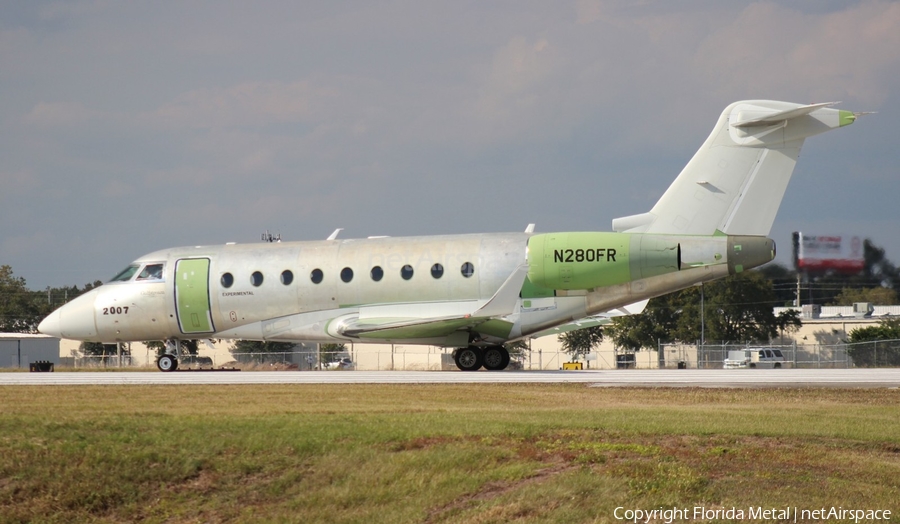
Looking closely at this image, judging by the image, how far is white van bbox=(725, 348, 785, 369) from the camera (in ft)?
176

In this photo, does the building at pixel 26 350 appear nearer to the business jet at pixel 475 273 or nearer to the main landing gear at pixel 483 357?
the business jet at pixel 475 273

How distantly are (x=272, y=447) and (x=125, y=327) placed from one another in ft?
72.8

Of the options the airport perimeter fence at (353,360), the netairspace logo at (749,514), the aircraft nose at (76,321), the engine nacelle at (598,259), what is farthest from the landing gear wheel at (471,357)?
the airport perimeter fence at (353,360)

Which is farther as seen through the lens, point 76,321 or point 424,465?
point 76,321

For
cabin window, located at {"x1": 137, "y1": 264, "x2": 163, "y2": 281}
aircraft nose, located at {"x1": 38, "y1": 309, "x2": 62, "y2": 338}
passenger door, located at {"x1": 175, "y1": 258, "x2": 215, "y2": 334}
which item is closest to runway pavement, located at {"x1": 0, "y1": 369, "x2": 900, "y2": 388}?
passenger door, located at {"x1": 175, "y1": 258, "x2": 215, "y2": 334}

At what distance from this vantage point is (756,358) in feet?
189

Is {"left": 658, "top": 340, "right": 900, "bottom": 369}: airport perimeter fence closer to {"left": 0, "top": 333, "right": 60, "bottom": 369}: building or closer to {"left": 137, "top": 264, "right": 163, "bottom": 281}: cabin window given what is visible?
{"left": 137, "top": 264, "right": 163, "bottom": 281}: cabin window

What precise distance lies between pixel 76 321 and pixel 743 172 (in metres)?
21.7

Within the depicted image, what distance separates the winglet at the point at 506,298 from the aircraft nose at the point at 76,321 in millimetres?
13559

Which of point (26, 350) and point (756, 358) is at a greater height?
point (26, 350)

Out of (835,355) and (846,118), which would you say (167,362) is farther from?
(835,355)

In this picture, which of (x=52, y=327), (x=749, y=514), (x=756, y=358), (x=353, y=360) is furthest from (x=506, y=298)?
(x=353, y=360)

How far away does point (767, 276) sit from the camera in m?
78.4

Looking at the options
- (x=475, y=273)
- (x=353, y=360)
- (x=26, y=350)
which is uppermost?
(x=475, y=273)
